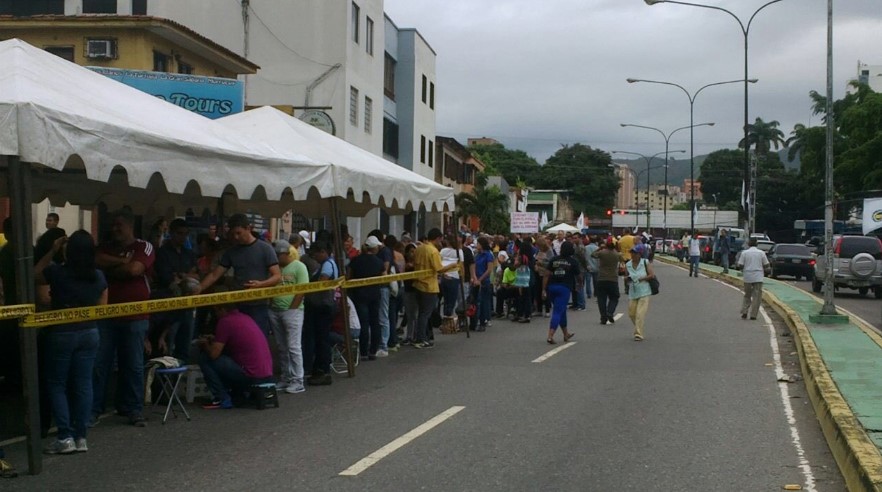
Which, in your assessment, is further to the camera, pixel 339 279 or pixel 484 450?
pixel 339 279

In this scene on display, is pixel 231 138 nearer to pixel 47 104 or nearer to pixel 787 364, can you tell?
pixel 47 104

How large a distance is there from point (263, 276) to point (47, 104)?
3761mm

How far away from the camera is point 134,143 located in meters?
8.90

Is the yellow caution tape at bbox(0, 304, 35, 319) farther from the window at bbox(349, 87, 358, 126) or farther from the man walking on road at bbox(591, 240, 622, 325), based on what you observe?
the window at bbox(349, 87, 358, 126)

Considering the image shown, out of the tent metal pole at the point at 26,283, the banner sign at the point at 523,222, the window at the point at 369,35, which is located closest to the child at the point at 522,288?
the tent metal pole at the point at 26,283

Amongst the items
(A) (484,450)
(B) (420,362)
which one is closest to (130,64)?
(B) (420,362)

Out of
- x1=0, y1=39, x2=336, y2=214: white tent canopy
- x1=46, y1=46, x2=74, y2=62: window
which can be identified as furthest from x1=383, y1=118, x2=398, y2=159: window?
x1=0, y1=39, x2=336, y2=214: white tent canopy

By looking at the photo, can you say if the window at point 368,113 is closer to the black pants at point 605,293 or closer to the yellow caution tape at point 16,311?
the black pants at point 605,293

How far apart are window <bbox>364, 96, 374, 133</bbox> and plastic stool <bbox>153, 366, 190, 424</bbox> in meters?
30.0

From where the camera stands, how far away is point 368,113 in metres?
40.8

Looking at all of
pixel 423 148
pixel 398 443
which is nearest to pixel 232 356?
pixel 398 443

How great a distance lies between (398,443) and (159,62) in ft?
72.8

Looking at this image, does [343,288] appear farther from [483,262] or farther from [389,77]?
[389,77]

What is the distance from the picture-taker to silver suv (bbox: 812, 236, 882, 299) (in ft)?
99.7
